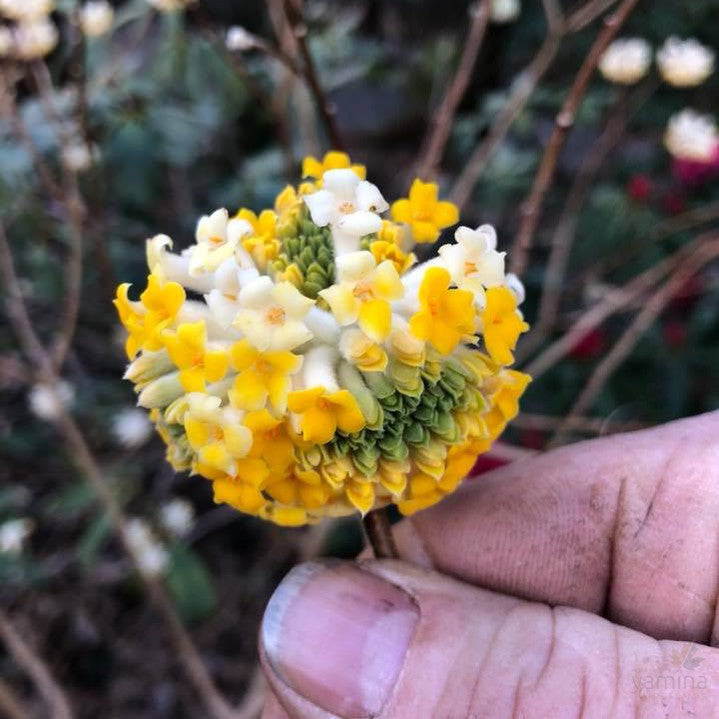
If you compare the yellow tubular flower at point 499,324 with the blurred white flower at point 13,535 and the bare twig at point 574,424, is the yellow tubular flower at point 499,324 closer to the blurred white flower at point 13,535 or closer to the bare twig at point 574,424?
the bare twig at point 574,424

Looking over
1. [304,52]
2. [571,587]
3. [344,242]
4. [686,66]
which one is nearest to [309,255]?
[344,242]

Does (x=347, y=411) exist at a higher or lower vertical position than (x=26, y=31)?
lower

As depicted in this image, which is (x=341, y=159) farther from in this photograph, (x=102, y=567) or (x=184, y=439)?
(x=102, y=567)

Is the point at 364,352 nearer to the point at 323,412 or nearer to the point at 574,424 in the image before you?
the point at 323,412

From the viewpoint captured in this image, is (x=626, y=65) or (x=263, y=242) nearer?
(x=263, y=242)

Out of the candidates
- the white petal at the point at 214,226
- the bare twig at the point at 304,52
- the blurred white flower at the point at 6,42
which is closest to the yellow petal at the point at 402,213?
the white petal at the point at 214,226

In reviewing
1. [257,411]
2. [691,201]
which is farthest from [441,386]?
[691,201]
